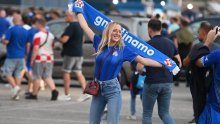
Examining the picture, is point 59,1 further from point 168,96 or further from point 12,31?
point 168,96

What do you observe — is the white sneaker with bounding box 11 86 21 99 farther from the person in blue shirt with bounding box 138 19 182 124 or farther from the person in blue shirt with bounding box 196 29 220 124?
the person in blue shirt with bounding box 196 29 220 124

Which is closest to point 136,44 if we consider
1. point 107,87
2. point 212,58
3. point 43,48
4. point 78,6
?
point 107,87

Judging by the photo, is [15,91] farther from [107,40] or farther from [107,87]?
[107,40]

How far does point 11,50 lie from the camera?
18.6m

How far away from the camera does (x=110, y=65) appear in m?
10.3

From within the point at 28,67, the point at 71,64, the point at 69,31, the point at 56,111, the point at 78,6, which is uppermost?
the point at 78,6


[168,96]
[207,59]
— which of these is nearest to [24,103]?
[168,96]

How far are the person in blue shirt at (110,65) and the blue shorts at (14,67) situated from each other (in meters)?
8.27

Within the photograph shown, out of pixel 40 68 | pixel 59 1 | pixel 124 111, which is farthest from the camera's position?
pixel 59 1

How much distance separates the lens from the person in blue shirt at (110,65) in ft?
33.9

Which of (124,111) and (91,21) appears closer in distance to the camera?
(91,21)

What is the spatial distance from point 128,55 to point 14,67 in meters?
8.56

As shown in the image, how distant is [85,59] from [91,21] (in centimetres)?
1074

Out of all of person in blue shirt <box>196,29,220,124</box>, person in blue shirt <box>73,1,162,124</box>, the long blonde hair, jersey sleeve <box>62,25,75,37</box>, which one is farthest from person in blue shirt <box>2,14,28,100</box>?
person in blue shirt <box>196,29,220,124</box>
